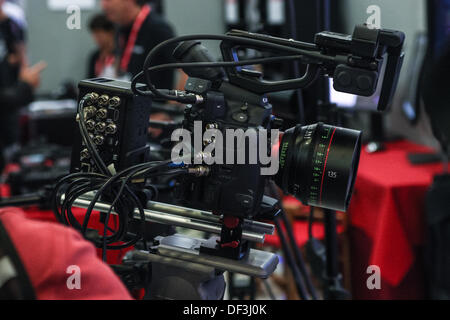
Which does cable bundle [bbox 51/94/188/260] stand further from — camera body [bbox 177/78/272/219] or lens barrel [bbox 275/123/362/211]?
lens barrel [bbox 275/123/362/211]

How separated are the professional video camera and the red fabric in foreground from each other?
20 centimetres

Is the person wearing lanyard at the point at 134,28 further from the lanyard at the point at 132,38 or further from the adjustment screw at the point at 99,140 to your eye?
Result: the adjustment screw at the point at 99,140

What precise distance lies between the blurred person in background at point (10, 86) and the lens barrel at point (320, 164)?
2.06m

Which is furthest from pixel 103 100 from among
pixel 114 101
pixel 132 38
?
pixel 132 38

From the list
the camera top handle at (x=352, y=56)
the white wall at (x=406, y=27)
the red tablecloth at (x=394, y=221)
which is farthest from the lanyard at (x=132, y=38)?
the camera top handle at (x=352, y=56)

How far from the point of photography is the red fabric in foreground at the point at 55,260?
52 centimetres

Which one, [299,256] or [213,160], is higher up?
[213,160]

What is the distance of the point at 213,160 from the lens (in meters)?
0.80

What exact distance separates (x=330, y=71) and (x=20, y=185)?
1267mm

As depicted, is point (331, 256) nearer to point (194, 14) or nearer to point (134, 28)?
point (134, 28)

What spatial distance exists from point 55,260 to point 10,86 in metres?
2.52

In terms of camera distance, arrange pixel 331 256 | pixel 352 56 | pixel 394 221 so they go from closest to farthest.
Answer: pixel 352 56 → pixel 331 256 → pixel 394 221

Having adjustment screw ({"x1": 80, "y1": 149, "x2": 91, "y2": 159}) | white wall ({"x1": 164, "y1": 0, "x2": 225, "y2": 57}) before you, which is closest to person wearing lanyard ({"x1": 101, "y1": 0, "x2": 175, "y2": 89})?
adjustment screw ({"x1": 80, "y1": 149, "x2": 91, "y2": 159})

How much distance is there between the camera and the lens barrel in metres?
0.80
